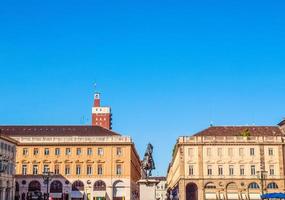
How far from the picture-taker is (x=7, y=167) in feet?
279

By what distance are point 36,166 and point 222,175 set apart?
3646 centimetres

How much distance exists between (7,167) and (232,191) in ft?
139

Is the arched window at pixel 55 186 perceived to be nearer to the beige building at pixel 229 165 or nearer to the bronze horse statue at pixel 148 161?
the beige building at pixel 229 165

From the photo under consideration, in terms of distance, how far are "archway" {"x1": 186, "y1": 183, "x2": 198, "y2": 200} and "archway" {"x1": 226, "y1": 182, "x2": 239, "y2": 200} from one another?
623cm

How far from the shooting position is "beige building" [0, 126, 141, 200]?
95875 millimetres

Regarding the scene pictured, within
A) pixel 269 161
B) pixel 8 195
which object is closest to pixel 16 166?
pixel 8 195

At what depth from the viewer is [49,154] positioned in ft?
319

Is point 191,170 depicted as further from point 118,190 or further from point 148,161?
point 148,161

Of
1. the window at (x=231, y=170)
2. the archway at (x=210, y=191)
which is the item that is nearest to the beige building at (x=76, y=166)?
the archway at (x=210, y=191)

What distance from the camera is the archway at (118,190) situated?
9600 centimetres

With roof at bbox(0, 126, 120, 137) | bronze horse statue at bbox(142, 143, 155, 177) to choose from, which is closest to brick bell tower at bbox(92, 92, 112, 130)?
roof at bbox(0, 126, 120, 137)

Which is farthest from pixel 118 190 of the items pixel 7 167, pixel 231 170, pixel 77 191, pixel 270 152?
pixel 270 152

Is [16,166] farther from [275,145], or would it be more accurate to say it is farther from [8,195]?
[275,145]

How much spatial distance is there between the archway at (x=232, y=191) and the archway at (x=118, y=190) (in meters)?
20.3
